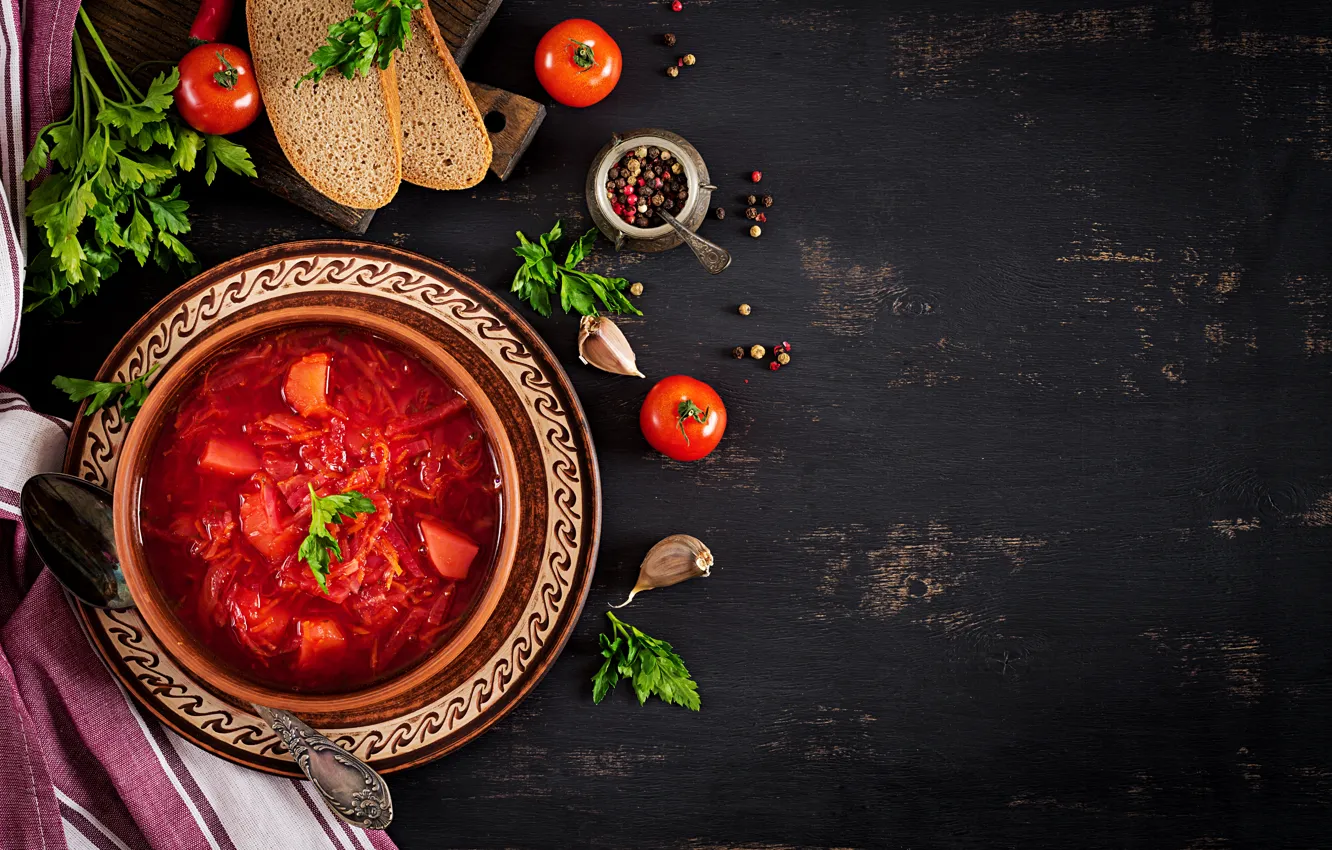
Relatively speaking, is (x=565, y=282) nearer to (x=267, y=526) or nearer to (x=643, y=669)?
(x=267, y=526)

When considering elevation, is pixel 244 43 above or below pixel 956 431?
above

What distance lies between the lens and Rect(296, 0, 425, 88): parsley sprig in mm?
2219

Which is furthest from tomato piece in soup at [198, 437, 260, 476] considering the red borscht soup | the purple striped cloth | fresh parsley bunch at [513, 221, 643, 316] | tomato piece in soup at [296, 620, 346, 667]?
fresh parsley bunch at [513, 221, 643, 316]

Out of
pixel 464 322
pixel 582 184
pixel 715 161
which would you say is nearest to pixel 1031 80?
pixel 715 161

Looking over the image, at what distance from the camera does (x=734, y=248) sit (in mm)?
2615

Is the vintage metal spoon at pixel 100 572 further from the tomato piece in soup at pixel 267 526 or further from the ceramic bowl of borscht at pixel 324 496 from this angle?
the tomato piece in soup at pixel 267 526

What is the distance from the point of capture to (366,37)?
7.30ft

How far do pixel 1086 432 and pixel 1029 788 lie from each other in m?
1.11

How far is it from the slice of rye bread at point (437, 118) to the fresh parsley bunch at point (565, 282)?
258mm

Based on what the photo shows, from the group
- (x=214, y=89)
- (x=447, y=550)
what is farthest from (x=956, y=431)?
(x=214, y=89)

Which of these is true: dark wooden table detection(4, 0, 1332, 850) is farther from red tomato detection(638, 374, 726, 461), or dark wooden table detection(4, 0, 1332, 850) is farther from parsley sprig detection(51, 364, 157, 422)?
parsley sprig detection(51, 364, 157, 422)

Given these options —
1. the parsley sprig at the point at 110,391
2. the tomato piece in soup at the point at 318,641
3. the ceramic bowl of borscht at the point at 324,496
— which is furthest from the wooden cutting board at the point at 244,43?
the tomato piece in soup at the point at 318,641

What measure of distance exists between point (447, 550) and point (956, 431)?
5.06 ft

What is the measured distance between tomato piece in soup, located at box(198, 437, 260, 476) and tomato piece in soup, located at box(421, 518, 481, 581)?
465 mm
